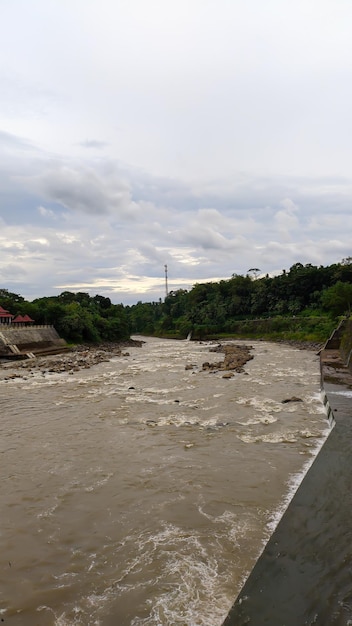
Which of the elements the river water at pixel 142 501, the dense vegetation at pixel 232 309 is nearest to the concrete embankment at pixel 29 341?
the dense vegetation at pixel 232 309

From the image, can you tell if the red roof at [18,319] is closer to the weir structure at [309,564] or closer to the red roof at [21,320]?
the red roof at [21,320]

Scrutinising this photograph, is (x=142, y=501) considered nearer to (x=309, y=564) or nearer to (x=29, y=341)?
(x=309, y=564)

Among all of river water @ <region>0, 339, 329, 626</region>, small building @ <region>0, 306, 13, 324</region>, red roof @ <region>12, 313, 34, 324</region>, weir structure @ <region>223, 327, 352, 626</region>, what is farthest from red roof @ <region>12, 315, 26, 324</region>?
weir structure @ <region>223, 327, 352, 626</region>

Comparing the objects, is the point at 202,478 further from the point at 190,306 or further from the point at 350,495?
the point at 190,306

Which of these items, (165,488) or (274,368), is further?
(274,368)

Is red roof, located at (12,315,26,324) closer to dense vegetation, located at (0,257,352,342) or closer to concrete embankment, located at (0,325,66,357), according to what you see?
dense vegetation, located at (0,257,352,342)

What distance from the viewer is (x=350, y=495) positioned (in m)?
6.62

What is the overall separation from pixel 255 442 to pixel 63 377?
16320 mm

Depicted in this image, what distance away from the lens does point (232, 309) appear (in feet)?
251

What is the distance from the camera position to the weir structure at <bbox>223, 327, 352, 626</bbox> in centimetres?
406

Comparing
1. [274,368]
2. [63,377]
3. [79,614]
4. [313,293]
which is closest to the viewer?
[79,614]

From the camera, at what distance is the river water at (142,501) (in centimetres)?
480

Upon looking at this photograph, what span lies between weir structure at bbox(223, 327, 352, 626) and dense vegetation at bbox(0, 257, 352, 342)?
3962 cm

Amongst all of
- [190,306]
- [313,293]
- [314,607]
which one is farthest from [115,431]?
[190,306]
